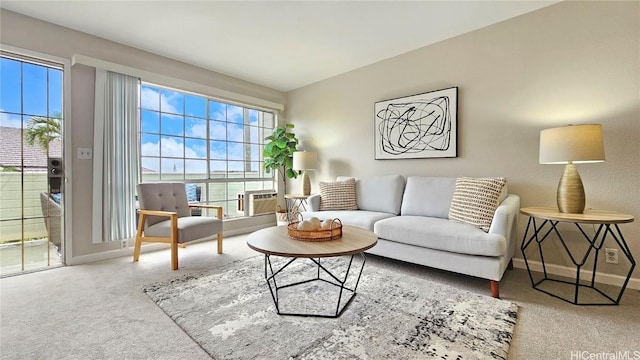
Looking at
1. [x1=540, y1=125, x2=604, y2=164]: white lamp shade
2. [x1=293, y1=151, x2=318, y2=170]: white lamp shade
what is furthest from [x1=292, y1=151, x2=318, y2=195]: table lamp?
[x1=540, y1=125, x2=604, y2=164]: white lamp shade

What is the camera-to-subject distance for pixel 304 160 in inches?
161

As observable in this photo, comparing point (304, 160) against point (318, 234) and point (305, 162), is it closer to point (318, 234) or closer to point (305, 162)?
point (305, 162)

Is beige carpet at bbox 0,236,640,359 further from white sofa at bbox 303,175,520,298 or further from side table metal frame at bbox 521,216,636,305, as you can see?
white sofa at bbox 303,175,520,298

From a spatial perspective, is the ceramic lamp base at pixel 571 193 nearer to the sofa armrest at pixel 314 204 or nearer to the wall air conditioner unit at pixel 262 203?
the sofa armrest at pixel 314 204

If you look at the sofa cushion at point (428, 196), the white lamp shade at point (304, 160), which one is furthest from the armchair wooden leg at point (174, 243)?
the sofa cushion at point (428, 196)

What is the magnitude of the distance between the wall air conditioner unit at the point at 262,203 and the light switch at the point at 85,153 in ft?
6.80

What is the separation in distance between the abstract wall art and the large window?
83.3 inches

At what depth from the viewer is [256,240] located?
1894 mm

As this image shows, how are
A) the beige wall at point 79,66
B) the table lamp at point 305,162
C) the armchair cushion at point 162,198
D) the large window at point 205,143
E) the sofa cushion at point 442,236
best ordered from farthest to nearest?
the table lamp at point 305,162
the large window at point 205,143
the armchair cushion at point 162,198
the beige wall at point 79,66
the sofa cushion at point 442,236

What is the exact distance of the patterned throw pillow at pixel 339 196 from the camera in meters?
3.41

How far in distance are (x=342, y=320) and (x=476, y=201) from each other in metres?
1.54

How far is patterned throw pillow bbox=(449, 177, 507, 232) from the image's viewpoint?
2.29m

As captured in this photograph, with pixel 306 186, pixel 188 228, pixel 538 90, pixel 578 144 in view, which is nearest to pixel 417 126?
pixel 538 90

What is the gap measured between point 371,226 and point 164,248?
2.55 m
